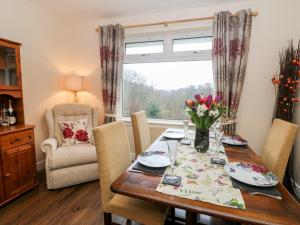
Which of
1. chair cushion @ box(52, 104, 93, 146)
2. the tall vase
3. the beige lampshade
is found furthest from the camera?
the beige lampshade

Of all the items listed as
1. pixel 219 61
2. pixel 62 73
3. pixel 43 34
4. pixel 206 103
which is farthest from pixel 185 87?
pixel 43 34

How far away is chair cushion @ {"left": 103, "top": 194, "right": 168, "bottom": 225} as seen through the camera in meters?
1.12

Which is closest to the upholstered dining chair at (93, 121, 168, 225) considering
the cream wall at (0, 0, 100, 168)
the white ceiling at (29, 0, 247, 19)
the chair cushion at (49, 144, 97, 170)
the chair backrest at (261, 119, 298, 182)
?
the chair backrest at (261, 119, 298, 182)

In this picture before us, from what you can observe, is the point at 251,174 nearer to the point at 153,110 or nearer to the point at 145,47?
the point at 153,110

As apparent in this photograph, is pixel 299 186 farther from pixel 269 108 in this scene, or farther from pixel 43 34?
pixel 43 34

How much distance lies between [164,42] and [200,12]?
67 cm

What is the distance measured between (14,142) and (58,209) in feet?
2.84

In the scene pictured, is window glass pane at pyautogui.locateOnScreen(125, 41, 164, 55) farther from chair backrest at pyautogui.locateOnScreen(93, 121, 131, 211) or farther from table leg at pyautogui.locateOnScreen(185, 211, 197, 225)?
table leg at pyautogui.locateOnScreen(185, 211, 197, 225)

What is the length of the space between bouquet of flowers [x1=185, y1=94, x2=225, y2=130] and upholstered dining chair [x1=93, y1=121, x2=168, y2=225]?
681mm

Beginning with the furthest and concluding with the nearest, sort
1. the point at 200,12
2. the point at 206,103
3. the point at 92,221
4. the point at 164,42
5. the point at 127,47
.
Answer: the point at 127,47, the point at 164,42, the point at 200,12, the point at 92,221, the point at 206,103

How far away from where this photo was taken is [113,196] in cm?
131

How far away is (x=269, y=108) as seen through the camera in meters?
2.46

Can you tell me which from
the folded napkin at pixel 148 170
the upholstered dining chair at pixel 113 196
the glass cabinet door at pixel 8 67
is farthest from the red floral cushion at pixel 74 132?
the folded napkin at pixel 148 170

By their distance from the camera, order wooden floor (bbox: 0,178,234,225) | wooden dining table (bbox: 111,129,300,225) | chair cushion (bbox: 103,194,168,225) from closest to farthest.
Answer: wooden dining table (bbox: 111,129,300,225)
chair cushion (bbox: 103,194,168,225)
wooden floor (bbox: 0,178,234,225)
